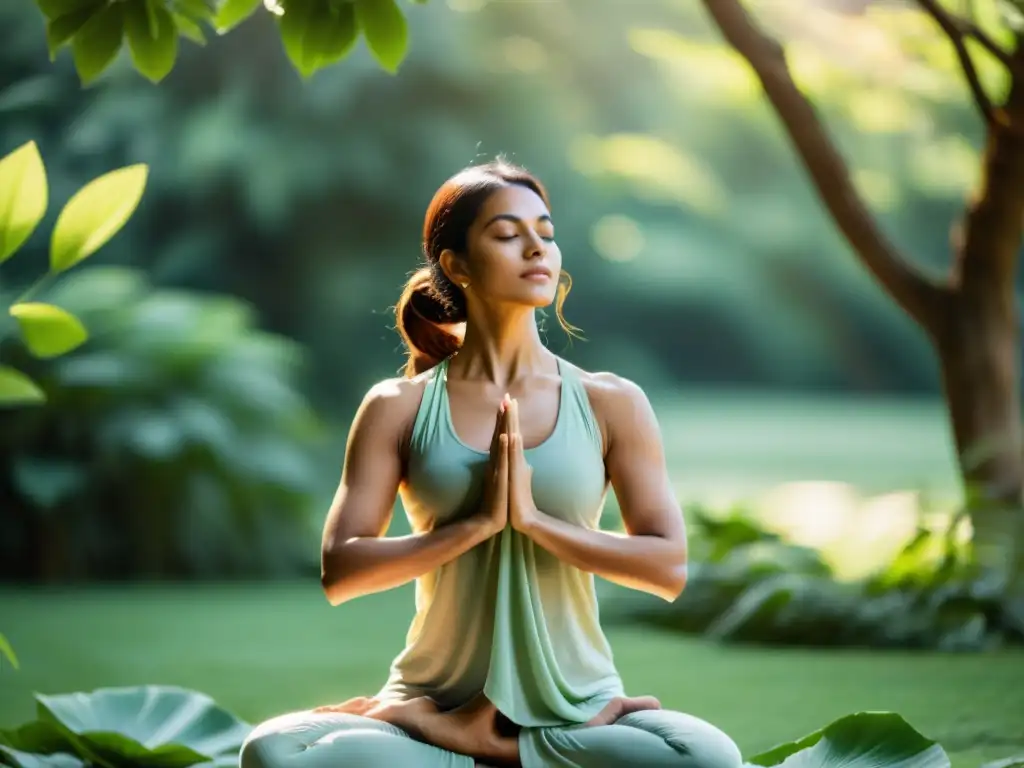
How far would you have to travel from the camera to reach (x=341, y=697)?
346cm

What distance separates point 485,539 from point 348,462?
0.23 meters

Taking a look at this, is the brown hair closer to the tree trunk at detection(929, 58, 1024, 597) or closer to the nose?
the nose

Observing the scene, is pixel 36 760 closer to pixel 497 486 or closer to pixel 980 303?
pixel 497 486

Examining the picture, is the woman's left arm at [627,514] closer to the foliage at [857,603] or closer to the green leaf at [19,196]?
the green leaf at [19,196]

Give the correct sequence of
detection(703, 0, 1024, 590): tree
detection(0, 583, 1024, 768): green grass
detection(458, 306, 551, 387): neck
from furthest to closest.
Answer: detection(703, 0, 1024, 590): tree → detection(0, 583, 1024, 768): green grass → detection(458, 306, 551, 387): neck

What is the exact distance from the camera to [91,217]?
182 centimetres

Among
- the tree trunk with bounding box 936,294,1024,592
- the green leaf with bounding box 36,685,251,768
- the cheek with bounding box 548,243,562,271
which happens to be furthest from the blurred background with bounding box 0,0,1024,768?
the cheek with bounding box 548,243,562,271

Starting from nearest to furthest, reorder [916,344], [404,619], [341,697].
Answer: [341,697] < [404,619] < [916,344]

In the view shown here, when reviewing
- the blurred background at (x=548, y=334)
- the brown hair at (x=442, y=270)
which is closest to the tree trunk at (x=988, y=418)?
the blurred background at (x=548, y=334)

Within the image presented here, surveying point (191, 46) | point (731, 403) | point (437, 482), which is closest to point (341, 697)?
point (437, 482)

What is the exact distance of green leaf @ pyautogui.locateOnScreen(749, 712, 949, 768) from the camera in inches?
81.8

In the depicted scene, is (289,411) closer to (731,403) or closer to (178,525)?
(178,525)

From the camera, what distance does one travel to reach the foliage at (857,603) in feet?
12.5

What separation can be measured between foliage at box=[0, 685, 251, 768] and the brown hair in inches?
30.8
